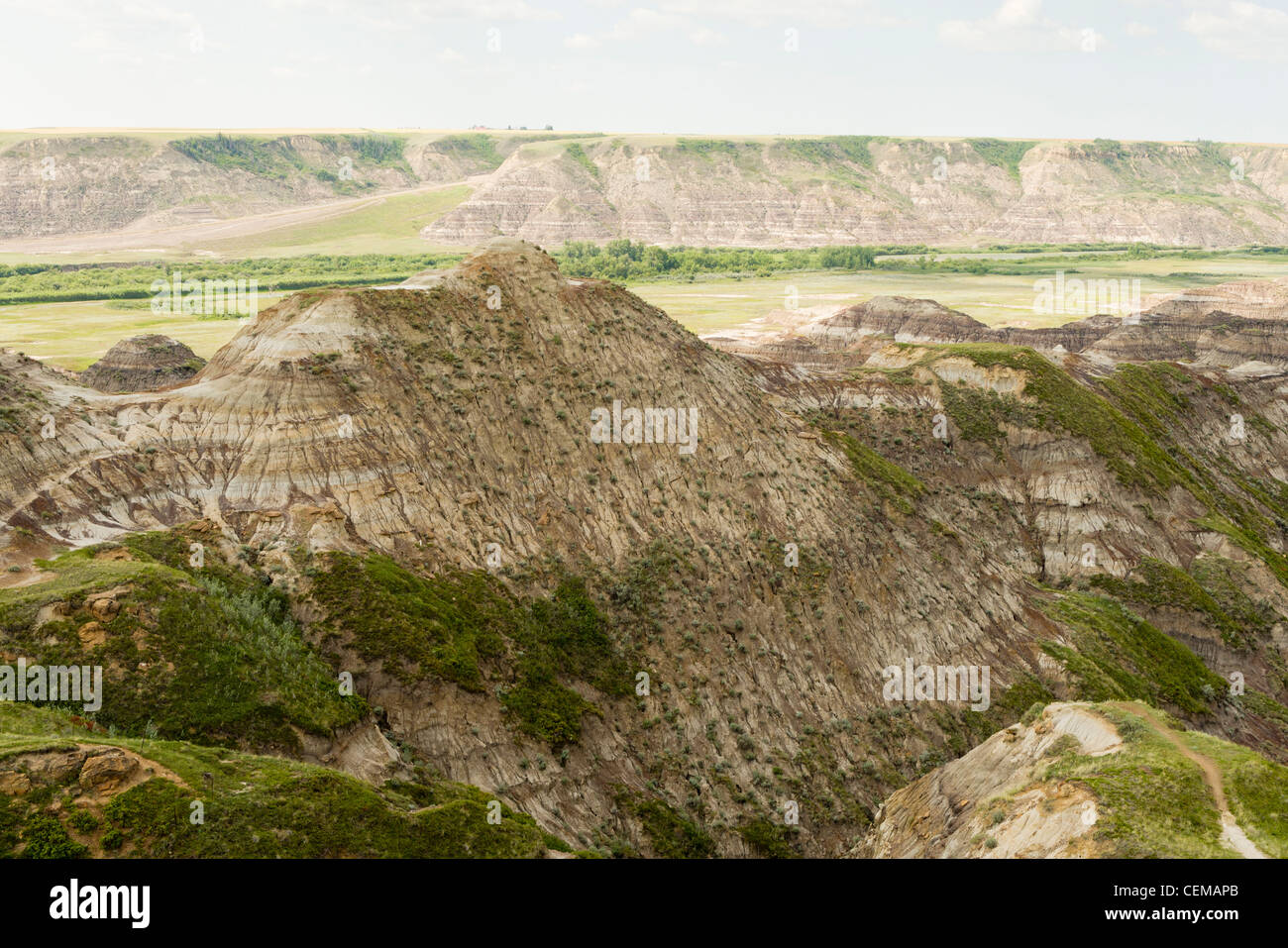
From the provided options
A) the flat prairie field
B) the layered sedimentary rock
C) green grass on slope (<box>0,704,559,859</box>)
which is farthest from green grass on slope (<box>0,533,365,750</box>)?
the flat prairie field

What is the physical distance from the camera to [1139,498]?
59.5 meters

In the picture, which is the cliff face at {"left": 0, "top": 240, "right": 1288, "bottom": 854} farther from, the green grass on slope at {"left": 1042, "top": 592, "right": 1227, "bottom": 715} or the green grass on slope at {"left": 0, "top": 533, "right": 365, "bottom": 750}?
the green grass on slope at {"left": 0, "top": 533, "right": 365, "bottom": 750}

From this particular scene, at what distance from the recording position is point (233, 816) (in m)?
17.9

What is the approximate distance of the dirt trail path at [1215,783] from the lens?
63.6 feet

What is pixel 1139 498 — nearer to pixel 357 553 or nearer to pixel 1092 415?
pixel 1092 415

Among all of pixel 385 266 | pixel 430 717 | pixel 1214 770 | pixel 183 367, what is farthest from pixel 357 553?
pixel 385 266

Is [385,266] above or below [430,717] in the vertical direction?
above

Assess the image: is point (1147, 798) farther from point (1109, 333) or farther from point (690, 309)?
point (690, 309)

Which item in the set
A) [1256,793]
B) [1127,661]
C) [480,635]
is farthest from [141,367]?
[1256,793]

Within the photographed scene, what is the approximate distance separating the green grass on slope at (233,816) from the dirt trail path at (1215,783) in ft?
52.3

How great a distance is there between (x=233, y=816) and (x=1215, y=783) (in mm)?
23393

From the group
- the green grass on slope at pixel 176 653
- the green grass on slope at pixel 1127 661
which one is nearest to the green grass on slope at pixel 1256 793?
the green grass on slope at pixel 1127 661

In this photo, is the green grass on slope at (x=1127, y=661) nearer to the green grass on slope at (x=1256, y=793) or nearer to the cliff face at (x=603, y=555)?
the cliff face at (x=603, y=555)
